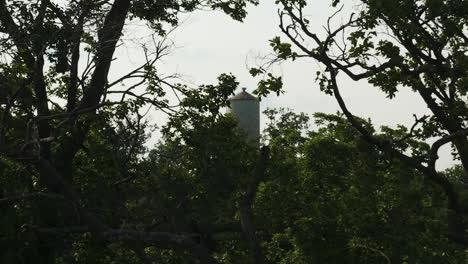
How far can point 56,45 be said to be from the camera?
42.2 feet

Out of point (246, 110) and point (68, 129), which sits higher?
point (246, 110)

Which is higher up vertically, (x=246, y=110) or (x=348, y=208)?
(x=246, y=110)

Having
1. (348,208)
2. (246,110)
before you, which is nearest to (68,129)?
(348,208)

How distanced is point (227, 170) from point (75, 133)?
20.7ft

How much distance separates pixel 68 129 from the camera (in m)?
16.8

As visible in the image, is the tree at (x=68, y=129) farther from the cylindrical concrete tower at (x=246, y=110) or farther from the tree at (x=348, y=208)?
the cylindrical concrete tower at (x=246, y=110)

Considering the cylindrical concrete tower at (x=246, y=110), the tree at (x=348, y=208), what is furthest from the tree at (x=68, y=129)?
the cylindrical concrete tower at (x=246, y=110)

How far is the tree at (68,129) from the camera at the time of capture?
1280cm

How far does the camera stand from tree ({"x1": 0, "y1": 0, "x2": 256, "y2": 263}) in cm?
1280

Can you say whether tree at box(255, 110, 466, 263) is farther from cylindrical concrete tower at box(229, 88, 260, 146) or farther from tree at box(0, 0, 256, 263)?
cylindrical concrete tower at box(229, 88, 260, 146)

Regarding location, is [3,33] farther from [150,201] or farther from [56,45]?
[150,201]

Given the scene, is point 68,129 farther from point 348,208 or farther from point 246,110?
point 246,110

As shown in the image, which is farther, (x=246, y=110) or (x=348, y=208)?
(x=246, y=110)

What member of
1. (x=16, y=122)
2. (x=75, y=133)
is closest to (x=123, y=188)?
(x=75, y=133)
